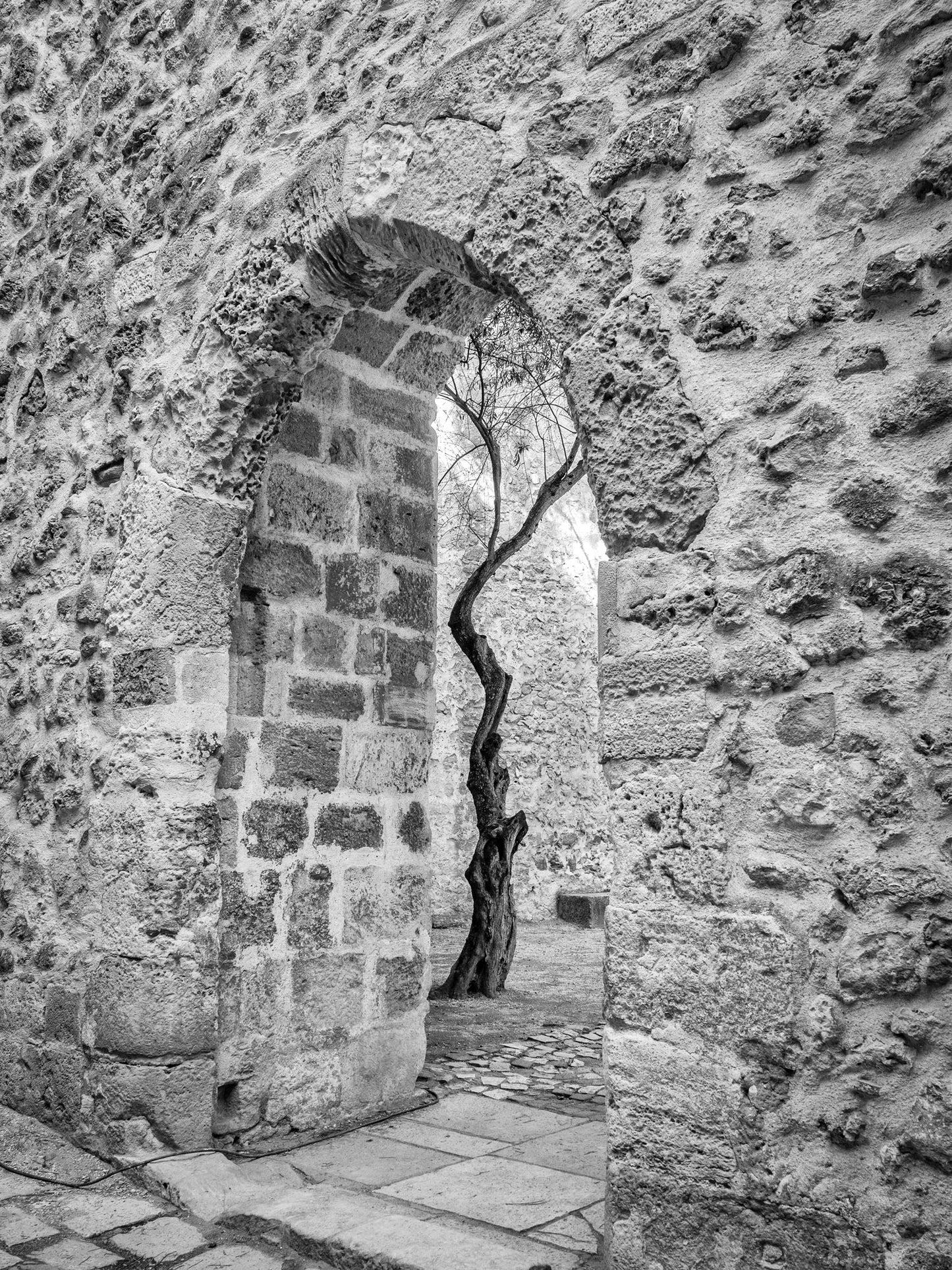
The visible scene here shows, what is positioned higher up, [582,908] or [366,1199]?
[582,908]

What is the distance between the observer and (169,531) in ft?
10.5

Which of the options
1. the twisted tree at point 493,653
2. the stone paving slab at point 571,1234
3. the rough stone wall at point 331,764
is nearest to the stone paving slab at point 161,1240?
the rough stone wall at point 331,764

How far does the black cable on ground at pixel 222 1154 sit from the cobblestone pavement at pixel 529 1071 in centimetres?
30

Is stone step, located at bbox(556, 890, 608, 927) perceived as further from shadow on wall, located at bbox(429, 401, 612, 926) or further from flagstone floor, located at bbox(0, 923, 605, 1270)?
flagstone floor, located at bbox(0, 923, 605, 1270)

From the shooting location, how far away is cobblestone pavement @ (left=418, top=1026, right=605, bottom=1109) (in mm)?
3740

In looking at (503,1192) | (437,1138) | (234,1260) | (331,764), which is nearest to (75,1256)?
(234,1260)

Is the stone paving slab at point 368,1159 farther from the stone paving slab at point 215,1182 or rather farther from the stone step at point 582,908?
the stone step at point 582,908

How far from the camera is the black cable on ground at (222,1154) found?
286cm

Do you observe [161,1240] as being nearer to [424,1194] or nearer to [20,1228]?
[20,1228]

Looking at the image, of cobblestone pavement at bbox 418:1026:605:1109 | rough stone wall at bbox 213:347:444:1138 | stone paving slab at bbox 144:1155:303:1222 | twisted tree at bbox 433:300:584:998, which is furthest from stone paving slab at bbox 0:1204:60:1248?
twisted tree at bbox 433:300:584:998

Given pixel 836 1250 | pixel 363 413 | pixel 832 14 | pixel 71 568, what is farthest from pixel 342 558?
pixel 836 1250

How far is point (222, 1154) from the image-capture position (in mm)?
2969

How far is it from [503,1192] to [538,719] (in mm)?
7732

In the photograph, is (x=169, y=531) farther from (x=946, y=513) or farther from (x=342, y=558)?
(x=946, y=513)
